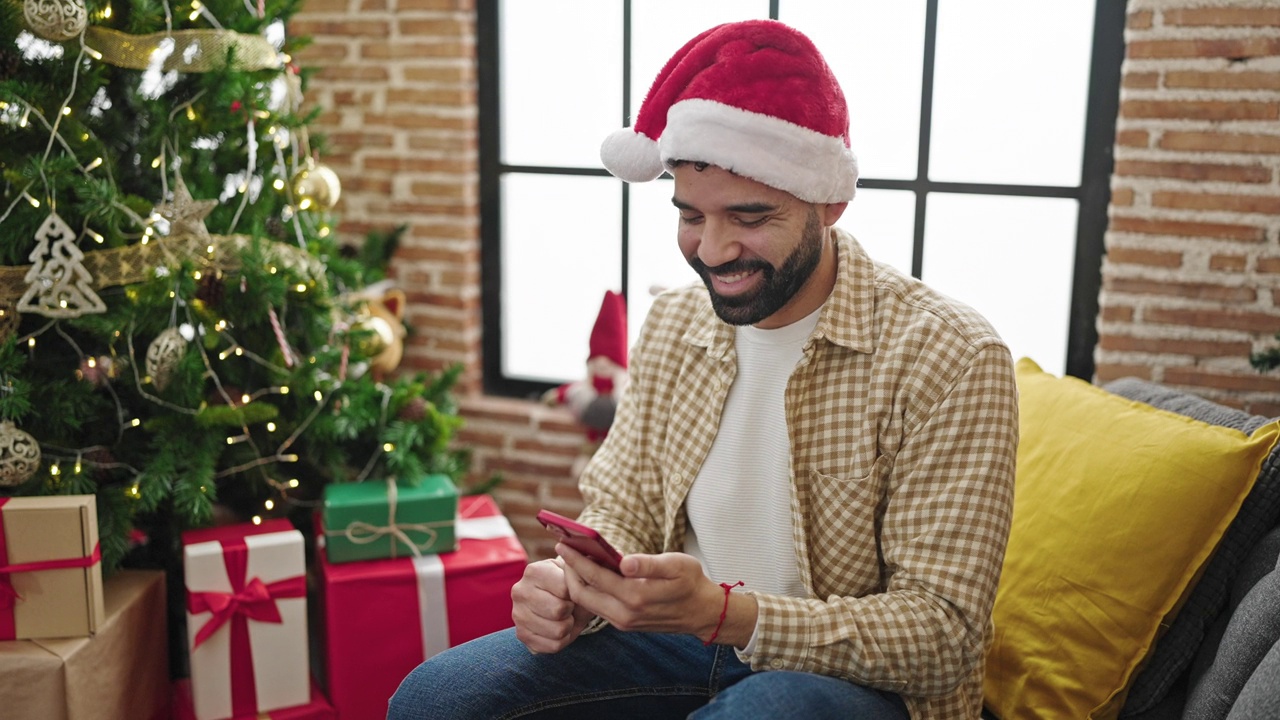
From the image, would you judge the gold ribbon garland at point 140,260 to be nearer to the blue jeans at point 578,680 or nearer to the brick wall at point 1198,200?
the blue jeans at point 578,680

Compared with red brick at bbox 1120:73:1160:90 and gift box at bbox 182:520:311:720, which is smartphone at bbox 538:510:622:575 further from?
red brick at bbox 1120:73:1160:90

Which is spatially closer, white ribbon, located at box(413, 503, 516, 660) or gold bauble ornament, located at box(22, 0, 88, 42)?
gold bauble ornament, located at box(22, 0, 88, 42)

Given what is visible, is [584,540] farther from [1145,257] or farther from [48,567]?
[1145,257]

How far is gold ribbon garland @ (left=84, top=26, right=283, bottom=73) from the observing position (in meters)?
1.90

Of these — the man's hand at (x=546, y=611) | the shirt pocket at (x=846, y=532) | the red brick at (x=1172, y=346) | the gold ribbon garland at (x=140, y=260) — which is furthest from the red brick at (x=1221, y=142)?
the gold ribbon garland at (x=140, y=260)

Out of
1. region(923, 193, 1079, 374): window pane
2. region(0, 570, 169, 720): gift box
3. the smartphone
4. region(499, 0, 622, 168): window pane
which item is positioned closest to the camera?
the smartphone

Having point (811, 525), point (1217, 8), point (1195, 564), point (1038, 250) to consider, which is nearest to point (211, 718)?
point (811, 525)

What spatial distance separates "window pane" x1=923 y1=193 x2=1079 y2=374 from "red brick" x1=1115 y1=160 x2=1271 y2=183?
204 millimetres

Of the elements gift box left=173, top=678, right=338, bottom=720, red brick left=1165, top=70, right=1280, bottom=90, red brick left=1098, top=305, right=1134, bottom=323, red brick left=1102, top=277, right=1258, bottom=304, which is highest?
red brick left=1165, top=70, right=1280, bottom=90

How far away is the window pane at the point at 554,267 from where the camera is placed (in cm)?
271

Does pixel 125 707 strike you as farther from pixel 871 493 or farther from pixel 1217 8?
pixel 1217 8

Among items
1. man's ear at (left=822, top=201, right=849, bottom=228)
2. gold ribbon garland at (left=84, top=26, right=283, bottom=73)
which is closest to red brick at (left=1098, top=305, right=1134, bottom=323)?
man's ear at (left=822, top=201, right=849, bottom=228)

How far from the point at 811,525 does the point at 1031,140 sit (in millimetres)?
1211

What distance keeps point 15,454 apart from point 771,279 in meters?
1.31
